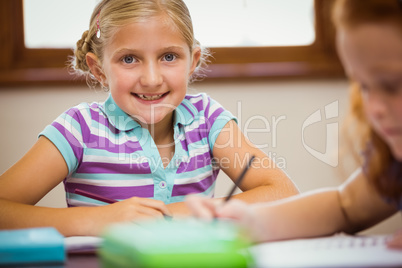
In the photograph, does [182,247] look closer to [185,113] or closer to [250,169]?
[250,169]

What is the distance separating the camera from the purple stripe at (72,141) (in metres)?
1.12

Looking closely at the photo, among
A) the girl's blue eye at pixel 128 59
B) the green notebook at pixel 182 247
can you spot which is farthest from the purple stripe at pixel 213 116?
the green notebook at pixel 182 247

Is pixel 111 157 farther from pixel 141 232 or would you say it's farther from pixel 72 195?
pixel 141 232

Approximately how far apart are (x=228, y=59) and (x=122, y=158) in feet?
2.64

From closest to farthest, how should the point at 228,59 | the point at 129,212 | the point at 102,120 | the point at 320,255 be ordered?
1. the point at 320,255
2. the point at 129,212
3. the point at 102,120
4. the point at 228,59

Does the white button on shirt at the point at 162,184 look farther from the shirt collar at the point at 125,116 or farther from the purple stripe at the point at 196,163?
the shirt collar at the point at 125,116

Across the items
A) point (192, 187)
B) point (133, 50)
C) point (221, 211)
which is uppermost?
point (133, 50)

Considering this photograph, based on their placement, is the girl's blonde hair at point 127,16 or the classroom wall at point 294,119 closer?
the girl's blonde hair at point 127,16

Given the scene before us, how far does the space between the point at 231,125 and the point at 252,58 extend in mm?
677

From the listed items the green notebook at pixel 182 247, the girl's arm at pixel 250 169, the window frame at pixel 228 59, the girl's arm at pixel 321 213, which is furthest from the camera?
the window frame at pixel 228 59

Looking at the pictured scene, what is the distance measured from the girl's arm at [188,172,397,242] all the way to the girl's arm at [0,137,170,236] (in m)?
0.25

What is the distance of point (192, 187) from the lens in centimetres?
122

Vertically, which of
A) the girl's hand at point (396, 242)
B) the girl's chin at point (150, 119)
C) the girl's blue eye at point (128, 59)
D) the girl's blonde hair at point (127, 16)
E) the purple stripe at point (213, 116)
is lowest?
the purple stripe at point (213, 116)

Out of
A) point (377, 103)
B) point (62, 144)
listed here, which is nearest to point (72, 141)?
point (62, 144)
